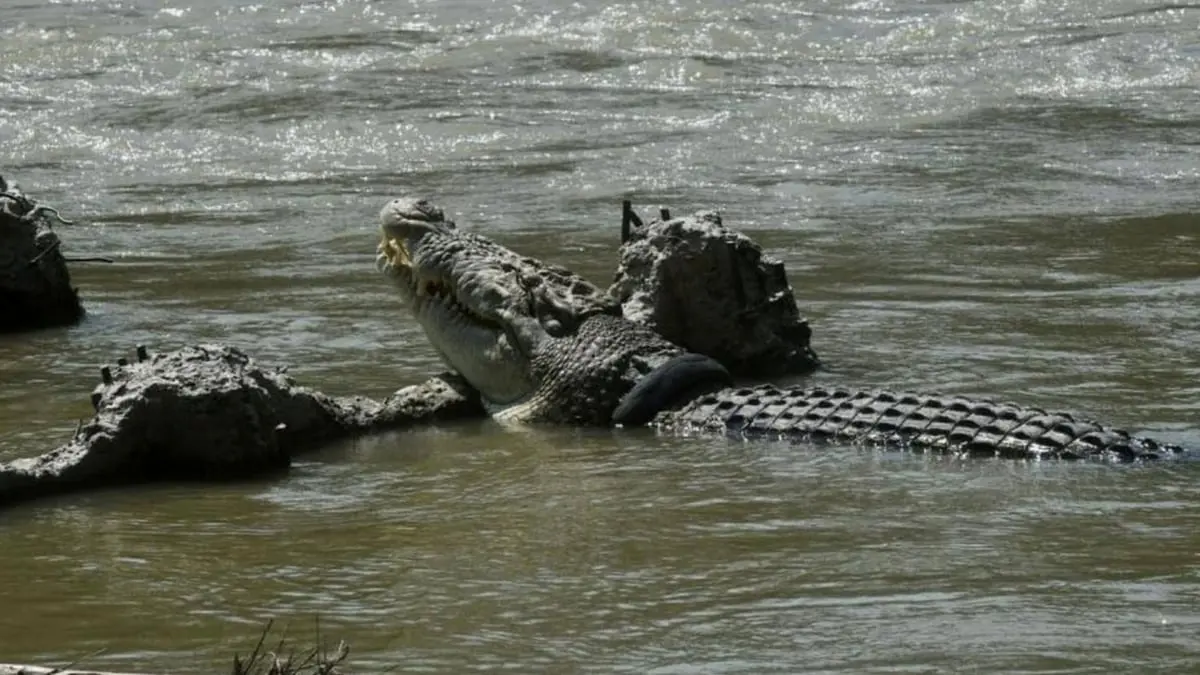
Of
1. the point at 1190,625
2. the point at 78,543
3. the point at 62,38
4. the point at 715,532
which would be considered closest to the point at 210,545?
the point at 78,543

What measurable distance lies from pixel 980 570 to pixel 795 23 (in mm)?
13875

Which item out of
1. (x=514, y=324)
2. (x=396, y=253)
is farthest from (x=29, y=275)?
(x=514, y=324)

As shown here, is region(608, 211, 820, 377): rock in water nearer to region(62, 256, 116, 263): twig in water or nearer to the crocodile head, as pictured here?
the crocodile head

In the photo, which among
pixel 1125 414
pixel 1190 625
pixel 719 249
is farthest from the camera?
pixel 719 249

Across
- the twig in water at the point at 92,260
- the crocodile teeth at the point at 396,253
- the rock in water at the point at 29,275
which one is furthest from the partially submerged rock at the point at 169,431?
the twig in water at the point at 92,260

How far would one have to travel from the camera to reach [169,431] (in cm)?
646

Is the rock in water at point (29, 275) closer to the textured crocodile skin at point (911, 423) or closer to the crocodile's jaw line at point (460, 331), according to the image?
the crocodile's jaw line at point (460, 331)

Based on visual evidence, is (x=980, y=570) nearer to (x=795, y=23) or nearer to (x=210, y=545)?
(x=210, y=545)

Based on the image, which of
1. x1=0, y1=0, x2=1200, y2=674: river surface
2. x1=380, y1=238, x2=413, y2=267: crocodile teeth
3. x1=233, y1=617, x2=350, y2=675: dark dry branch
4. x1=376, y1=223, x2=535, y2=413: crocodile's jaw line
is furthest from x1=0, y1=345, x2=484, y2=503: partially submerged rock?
x1=233, y1=617, x2=350, y2=675: dark dry branch

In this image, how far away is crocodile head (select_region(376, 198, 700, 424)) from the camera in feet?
24.7

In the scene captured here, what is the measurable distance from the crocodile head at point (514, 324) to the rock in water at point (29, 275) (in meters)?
1.96

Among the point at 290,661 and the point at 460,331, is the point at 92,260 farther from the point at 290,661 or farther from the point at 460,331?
the point at 290,661

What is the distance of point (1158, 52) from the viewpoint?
16.9 meters

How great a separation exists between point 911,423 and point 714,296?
1511mm
